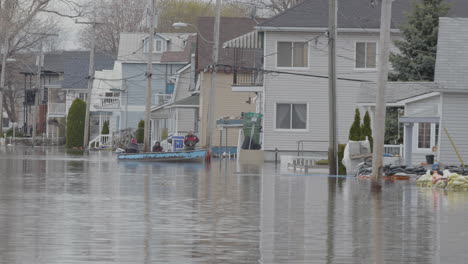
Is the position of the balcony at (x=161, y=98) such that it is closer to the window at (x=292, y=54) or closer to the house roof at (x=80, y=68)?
the house roof at (x=80, y=68)

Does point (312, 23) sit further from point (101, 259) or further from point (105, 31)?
point (105, 31)

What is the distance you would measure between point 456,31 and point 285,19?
1489 cm

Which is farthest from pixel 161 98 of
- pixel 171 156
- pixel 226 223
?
pixel 226 223

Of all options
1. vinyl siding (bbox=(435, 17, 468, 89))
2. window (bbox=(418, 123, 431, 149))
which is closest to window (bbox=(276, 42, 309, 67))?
window (bbox=(418, 123, 431, 149))

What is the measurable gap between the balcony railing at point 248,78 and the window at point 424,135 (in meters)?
14.4

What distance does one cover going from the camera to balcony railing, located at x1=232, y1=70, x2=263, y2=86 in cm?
5800

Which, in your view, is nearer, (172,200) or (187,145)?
(172,200)

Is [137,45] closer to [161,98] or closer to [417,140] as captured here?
[161,98]

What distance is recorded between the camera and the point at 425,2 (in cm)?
5131

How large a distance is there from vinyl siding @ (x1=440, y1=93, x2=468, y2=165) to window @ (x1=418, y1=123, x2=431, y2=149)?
236cm

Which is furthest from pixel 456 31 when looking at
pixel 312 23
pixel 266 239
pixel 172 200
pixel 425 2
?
pixel 266 239

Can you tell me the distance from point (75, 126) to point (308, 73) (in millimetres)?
41500

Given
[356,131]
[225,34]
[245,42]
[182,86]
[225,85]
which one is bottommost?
[356,131]

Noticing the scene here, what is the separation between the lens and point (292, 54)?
186 feet
